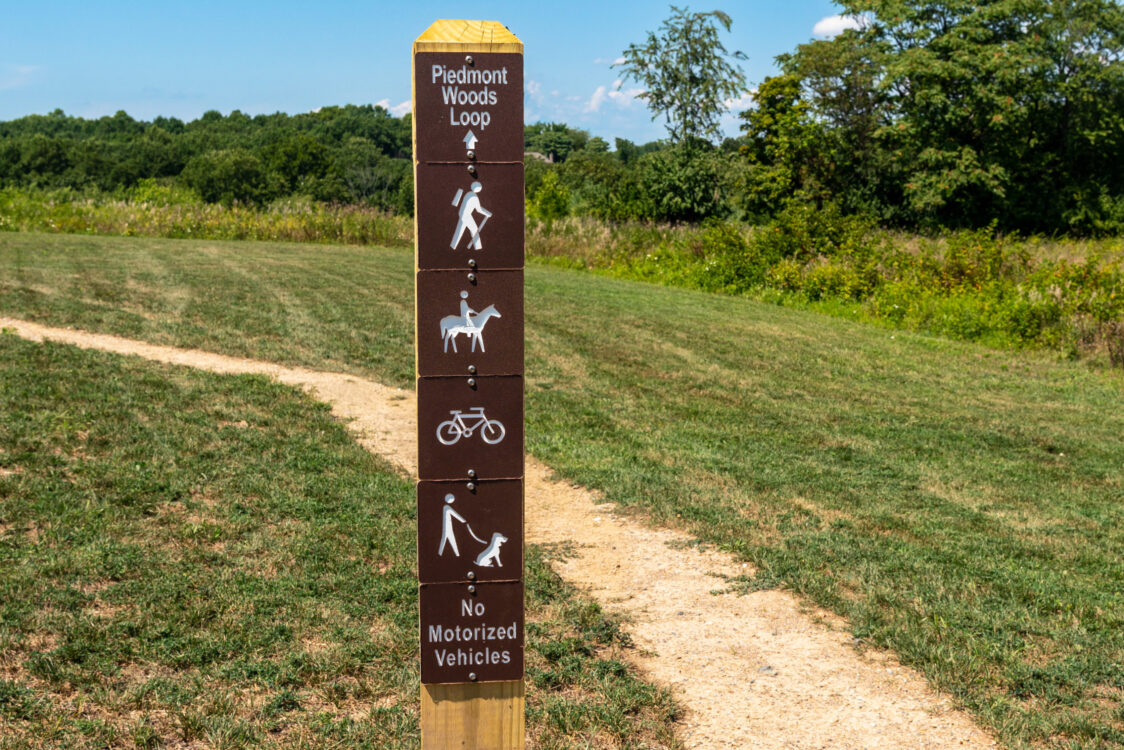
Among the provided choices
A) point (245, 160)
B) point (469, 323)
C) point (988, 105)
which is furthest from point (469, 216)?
point (245, 160)

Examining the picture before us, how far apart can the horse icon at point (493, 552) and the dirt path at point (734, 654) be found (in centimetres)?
125

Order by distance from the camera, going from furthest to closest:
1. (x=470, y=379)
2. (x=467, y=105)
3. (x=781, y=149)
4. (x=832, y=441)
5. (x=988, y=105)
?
(x=781, y=149) < (x=988, y=105) < (x=832, y=441) < (x=470, y=379) < (x=467, y=105)

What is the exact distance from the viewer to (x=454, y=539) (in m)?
2.87

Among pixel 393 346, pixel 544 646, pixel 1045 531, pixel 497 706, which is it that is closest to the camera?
pixel 497 706

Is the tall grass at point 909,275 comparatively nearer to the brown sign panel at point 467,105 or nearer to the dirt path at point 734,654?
the dirt path at point 734,654

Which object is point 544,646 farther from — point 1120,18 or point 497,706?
point 1120,18

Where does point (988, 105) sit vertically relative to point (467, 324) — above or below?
above

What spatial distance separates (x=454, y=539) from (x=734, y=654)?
6.42 ft

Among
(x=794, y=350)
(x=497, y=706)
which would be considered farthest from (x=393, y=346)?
(x=497, y=706)

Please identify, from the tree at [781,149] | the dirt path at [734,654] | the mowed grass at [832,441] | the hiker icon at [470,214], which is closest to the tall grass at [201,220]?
the mowed grass at [832,441]

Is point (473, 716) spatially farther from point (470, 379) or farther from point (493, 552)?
point (470, 379)

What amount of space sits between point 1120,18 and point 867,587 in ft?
117

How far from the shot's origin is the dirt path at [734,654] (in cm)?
364

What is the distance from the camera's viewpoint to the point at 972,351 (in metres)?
12.8
